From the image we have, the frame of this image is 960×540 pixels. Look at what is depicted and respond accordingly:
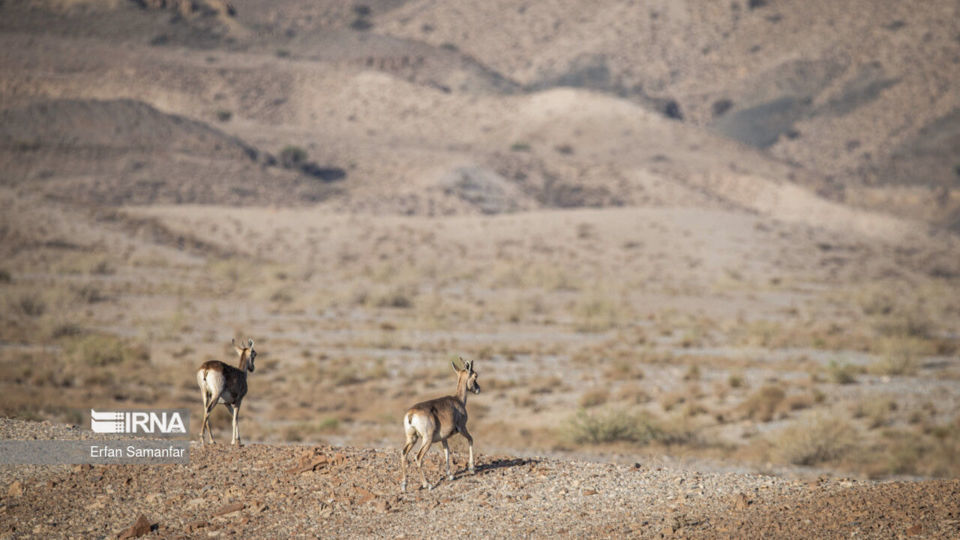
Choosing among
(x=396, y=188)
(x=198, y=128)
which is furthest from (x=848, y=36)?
(x=198, y=128)

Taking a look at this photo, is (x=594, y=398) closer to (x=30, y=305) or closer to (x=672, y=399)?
(x=672, y=399)

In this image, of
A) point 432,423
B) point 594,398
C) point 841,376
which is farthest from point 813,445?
point 432,423

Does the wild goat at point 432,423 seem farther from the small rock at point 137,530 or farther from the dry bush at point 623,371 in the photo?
the dry bush at point 623,371

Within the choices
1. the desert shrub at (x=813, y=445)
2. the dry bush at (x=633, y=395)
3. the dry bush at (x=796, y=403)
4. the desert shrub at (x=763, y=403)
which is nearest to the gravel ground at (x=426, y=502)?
the desert shrub at (x=813, y=445)

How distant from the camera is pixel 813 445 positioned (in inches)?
715

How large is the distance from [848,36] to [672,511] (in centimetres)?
13611

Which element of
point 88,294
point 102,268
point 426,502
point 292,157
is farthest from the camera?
point 292,157

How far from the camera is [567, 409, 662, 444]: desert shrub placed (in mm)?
19344

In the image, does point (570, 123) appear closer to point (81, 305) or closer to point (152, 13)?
point (152, 13)

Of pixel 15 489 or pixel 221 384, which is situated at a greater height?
pixel 221 384

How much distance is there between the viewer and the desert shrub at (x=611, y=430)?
1934 cm

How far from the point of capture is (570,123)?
10588cm

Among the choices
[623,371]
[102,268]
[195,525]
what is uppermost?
[102,268]

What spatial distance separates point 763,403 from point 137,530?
1824 cm
